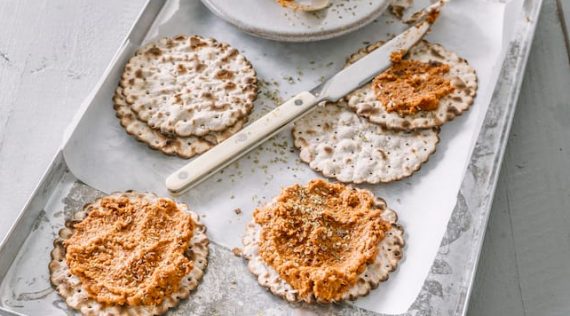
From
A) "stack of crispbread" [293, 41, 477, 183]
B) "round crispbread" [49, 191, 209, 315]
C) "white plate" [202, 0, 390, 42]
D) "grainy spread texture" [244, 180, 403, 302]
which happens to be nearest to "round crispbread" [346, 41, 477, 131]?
"stack of crispbread" [293, 41, 477, 183]

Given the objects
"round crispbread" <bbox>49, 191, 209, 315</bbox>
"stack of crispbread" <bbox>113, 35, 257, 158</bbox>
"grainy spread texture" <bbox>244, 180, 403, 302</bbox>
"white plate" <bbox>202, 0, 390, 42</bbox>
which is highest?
"white plate" <bbox>202, 0, 390, 42</bbox>

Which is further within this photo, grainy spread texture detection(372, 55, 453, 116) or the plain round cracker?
grainy spread texture detection(372, 55, 453, 116)

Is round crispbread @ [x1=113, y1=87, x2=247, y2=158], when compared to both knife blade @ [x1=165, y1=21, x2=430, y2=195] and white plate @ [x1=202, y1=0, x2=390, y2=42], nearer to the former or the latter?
knife blade @ [x1=165, y1=21, x2=430, y2=195]

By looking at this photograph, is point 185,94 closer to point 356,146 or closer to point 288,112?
point 288,112

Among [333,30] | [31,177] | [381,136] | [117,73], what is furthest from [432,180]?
[31,177]

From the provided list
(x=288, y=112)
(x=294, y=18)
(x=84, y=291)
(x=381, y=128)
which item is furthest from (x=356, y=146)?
(x=84, y=291)

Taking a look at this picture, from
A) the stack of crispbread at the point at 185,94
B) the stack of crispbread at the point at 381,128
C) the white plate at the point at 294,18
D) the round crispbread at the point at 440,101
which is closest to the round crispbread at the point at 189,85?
the stack of crispbread at the point at 185,94
